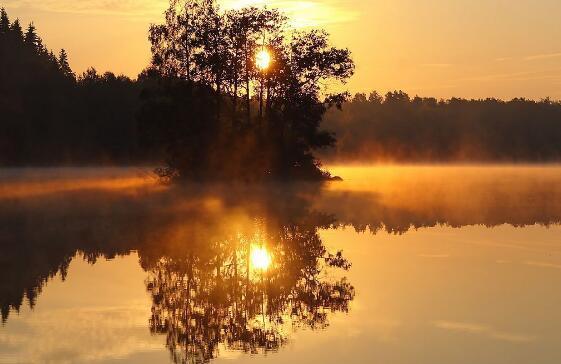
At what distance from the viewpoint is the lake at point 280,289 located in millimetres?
13484

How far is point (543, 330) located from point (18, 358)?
8.80 meters

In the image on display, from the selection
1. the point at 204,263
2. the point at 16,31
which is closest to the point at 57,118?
the point at 16,31

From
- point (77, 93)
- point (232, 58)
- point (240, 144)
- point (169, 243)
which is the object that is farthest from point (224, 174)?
point (77, 93)

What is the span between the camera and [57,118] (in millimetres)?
120250

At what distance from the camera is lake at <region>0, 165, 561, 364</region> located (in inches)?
531

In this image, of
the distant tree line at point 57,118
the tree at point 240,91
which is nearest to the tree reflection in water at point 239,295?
the tree at point 240,91

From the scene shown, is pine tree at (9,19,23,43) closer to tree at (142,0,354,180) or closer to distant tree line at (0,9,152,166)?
distant tree line at (0,9,152,166)

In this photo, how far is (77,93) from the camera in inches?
4941

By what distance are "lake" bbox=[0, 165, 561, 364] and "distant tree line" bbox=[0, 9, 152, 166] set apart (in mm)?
83511

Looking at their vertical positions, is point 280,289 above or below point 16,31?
below

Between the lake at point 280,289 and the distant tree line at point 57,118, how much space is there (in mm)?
83511

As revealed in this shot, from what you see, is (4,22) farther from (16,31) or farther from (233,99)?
(233,99)

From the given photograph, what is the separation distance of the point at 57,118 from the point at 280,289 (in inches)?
4227

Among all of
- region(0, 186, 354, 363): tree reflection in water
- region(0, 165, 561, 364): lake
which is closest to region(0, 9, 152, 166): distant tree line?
region(0, 186, 354, 363): tree reflection in water
